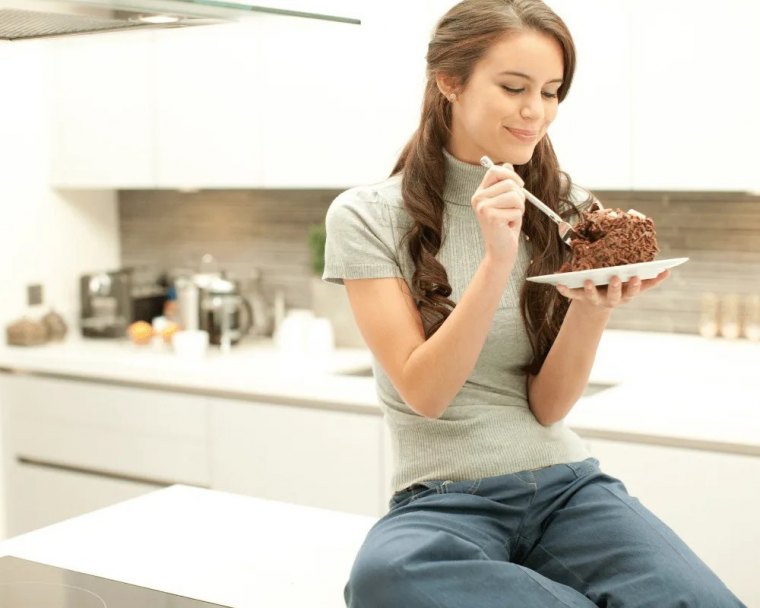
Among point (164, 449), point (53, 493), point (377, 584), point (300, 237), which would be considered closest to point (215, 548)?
point (377, 584)

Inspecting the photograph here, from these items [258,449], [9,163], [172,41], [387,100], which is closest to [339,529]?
[258,449]

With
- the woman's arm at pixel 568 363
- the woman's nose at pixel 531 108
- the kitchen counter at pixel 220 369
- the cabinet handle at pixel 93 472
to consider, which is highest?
the woman's nose at pixel 531 108

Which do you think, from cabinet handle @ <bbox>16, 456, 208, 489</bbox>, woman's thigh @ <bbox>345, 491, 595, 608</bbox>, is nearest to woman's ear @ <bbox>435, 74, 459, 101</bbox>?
woman's thigh @ <bbox>345, 491, 595, 608</bbox>

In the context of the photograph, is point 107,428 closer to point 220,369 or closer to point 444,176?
point 220,369

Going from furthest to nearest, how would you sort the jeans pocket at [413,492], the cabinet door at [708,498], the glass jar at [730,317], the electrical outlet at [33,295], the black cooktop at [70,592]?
the electrical outlet at [33,295] < the glass jar at [730,317] < the cabinet door at [708,498] < the jeans pocket at [413,492] < the black cooktop at [70,592]

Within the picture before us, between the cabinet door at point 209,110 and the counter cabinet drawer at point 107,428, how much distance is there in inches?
28.2

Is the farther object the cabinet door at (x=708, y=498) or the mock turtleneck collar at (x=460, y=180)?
the cabinet door at (x=708, y=498)

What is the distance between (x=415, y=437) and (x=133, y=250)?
273 centimetres

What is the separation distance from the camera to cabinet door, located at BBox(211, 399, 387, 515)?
3.06 metres

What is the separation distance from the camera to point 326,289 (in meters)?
3.71

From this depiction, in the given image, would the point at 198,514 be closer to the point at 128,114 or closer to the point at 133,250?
the point at 128,114

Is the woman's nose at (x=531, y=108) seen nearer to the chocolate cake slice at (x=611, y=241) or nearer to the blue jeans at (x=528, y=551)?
the chocolate cake slice at (x=611, y=241)

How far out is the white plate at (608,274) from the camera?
1.59 meters


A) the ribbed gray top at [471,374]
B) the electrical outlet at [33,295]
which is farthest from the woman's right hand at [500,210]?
the electrical outlet at [33,295]
